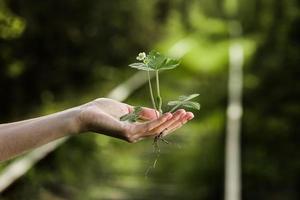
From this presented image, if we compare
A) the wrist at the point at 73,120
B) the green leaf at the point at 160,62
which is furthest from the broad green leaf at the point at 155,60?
the wrist at the point at 73,120

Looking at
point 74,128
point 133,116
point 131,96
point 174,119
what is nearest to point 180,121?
point 174,119

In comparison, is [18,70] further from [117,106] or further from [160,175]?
[117,106]

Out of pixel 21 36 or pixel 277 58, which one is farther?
pixel 277 58

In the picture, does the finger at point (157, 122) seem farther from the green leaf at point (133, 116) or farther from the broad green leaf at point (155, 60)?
the broad green leaf at point (155, 60)

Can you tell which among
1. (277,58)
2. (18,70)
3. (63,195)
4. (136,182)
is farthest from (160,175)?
(277,58)

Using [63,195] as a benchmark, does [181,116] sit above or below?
below

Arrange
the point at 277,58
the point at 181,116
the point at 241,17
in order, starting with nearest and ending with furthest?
the point at 181,116, the point at 277,58, the point at 241,17

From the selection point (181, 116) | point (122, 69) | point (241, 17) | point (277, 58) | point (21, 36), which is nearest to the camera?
point (181, 116)
